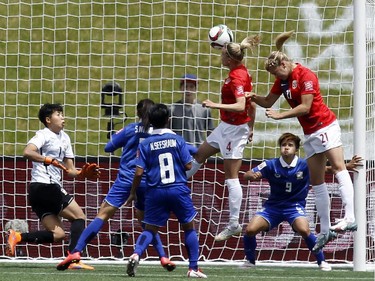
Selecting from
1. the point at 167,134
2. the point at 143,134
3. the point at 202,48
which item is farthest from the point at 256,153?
the point at 167,134

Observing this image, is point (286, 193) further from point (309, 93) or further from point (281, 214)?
point (309, 93)

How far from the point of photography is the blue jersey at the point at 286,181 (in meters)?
11.3

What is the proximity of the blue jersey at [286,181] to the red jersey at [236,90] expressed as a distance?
0.76 metres

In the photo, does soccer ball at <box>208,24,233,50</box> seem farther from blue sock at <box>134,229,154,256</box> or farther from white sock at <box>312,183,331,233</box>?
blue sock at <box>134,229,154,256</box>

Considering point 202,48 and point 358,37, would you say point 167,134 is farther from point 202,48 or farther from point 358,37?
point 202,48

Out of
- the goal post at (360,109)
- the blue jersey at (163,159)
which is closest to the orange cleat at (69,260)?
the blue jersey at (163,159)

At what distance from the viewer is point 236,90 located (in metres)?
10.5

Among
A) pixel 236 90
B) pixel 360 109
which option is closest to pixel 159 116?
pixel 236 90

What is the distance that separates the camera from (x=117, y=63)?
18.5 meters

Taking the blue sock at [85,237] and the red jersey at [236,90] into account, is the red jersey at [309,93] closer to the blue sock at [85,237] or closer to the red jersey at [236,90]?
the red jersey at [236,90]

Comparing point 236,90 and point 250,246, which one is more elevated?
point 236,90

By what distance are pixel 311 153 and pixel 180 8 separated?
7689mm

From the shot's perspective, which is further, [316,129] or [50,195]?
[50,195]

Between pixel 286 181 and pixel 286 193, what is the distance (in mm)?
142
